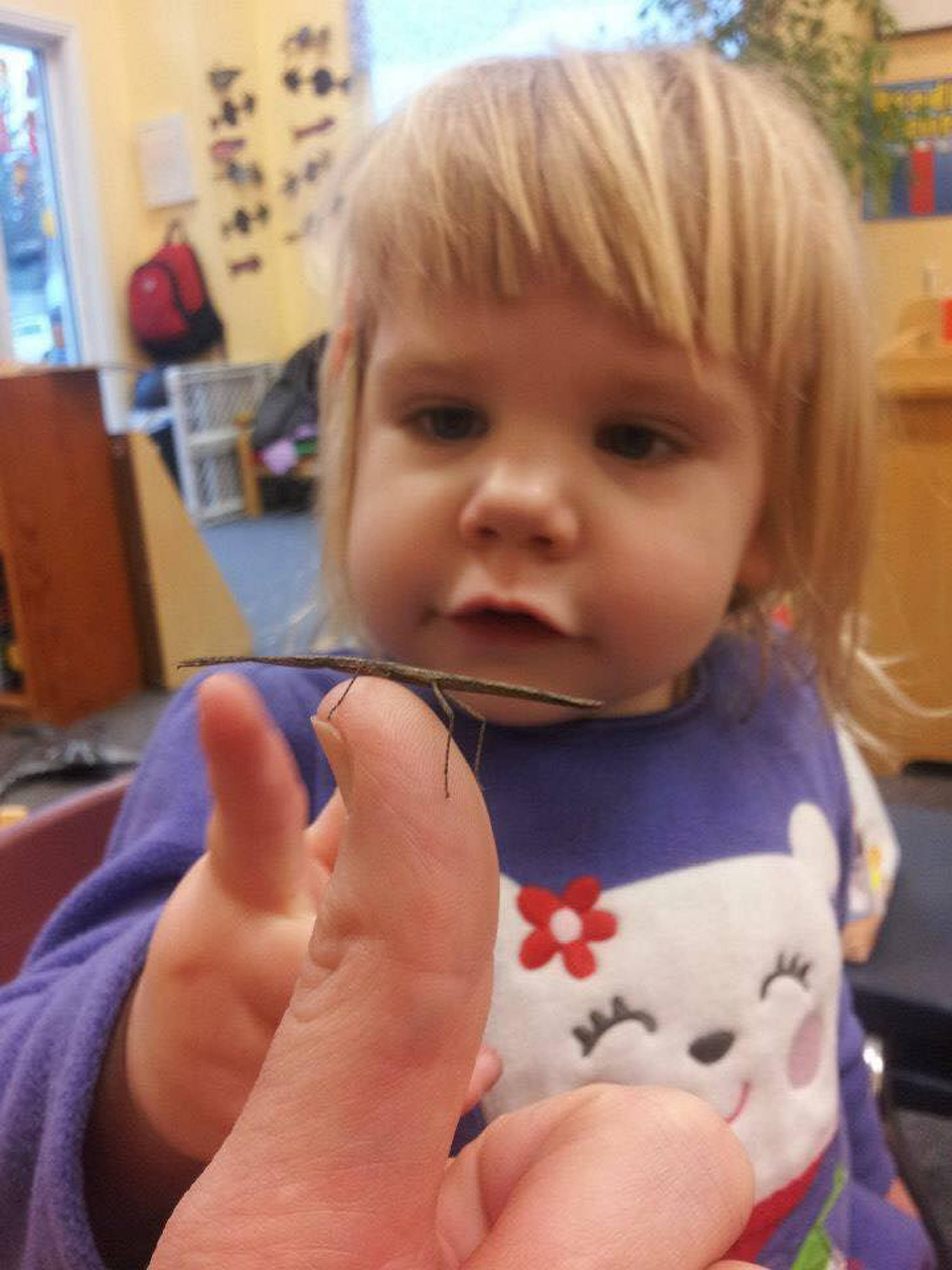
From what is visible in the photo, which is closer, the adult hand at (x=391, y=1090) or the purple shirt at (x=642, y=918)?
the adult hand at (x=391, y=1090)

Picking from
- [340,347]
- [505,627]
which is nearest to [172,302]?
[340,347]

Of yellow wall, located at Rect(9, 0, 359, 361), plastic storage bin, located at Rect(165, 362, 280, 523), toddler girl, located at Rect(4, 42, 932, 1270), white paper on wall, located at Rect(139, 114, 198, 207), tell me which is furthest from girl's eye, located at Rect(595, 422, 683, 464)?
white paper on wall, located at Rect(139, 114, 198, 207)

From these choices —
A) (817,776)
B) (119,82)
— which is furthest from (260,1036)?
(119,82)

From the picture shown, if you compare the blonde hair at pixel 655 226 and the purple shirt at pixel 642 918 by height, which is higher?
the blonde hair at pixel 655 226

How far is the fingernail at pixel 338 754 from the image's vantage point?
29 centimetres

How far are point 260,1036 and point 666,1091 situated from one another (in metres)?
0.19

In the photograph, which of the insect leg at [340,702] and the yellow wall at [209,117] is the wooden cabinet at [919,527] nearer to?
the yellow wall at [209,117]

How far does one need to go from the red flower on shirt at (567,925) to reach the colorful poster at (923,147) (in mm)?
1606

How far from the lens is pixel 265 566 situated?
9.59 feet

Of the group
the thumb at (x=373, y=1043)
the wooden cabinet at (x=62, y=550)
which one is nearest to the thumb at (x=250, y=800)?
the thumb at (x=373, y=1043)

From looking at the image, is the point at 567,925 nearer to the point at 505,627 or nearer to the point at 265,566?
the point at 505,627

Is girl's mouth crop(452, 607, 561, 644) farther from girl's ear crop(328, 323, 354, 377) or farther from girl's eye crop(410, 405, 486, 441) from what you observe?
girl's ear crop(328, 323, 354, 377)

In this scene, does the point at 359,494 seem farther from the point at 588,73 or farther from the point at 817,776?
the point at 817,776

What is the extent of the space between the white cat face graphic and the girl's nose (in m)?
0.25
